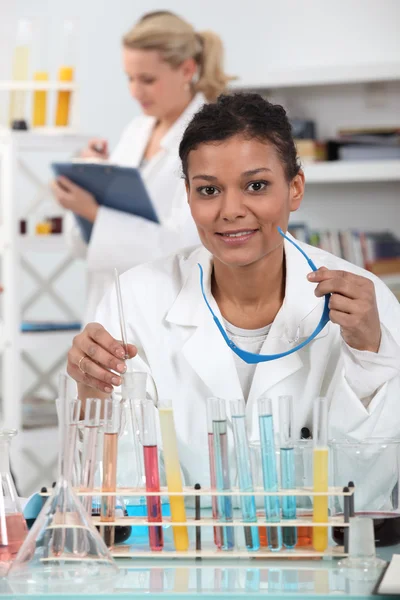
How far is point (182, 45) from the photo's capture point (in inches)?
98.1

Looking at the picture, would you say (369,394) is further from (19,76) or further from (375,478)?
(19,76)

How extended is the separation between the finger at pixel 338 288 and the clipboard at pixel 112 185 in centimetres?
102

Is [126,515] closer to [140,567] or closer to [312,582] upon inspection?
[140,567]

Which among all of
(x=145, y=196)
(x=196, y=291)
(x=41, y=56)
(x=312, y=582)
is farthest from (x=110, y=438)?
(x=41, y=56)

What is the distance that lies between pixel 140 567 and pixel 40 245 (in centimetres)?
216

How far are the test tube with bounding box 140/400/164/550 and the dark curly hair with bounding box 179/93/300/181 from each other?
0.56 metres

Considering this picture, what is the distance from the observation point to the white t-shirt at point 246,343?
1.50m

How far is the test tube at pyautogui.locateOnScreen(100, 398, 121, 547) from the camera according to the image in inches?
39.6

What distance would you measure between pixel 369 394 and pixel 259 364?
0.62 ft

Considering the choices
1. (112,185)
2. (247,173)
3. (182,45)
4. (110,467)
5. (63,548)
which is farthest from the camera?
(182,45)

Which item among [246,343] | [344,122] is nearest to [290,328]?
[246,343]

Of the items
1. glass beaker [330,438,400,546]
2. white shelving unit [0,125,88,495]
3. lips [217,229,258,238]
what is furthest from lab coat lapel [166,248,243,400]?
white shelving unit [0,125,88,495]

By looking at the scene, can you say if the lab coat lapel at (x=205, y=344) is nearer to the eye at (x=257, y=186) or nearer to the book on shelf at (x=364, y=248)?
the eye at (x=257, y=186)

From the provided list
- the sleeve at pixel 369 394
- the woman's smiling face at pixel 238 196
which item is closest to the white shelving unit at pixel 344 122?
the woman's smiling face at pixel 238 196
